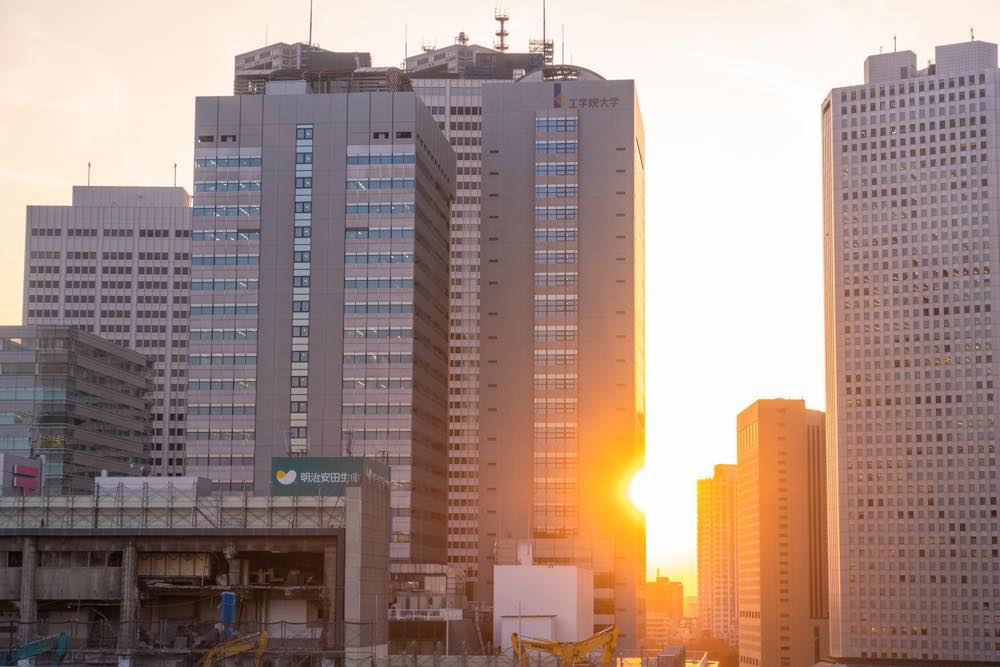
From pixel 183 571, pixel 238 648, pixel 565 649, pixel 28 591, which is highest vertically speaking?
pixel 183 571

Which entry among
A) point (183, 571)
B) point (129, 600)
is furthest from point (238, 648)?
point (129, 600)

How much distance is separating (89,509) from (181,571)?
1203 centimetres

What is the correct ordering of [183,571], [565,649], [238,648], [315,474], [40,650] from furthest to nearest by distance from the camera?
1. [315,474]
2. [565,649]
3. [183,571]
4. [40,650]
5. [238,648]

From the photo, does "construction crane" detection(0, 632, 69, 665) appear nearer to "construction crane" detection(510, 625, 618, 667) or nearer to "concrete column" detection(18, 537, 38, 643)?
"concrete column" detection(18, 537, 38, 643)

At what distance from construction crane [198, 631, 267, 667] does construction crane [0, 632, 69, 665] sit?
1519cm

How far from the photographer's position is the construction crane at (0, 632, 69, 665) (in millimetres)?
148000

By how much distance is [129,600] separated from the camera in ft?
506

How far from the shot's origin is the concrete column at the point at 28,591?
500 ft

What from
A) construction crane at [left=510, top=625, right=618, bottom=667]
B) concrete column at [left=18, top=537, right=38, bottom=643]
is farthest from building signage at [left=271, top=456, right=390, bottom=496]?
concrete column at [left=18, top=537, right=38, bottom=643]

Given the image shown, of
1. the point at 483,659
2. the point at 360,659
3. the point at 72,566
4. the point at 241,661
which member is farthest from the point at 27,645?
the point at 483,659

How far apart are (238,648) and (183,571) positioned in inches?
583

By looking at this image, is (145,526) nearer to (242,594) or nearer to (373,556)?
(242,594)

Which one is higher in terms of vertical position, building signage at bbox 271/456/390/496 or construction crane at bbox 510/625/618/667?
building signage at bbox 271/456/390/496

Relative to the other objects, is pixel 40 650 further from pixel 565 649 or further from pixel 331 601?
pixel 565 649
